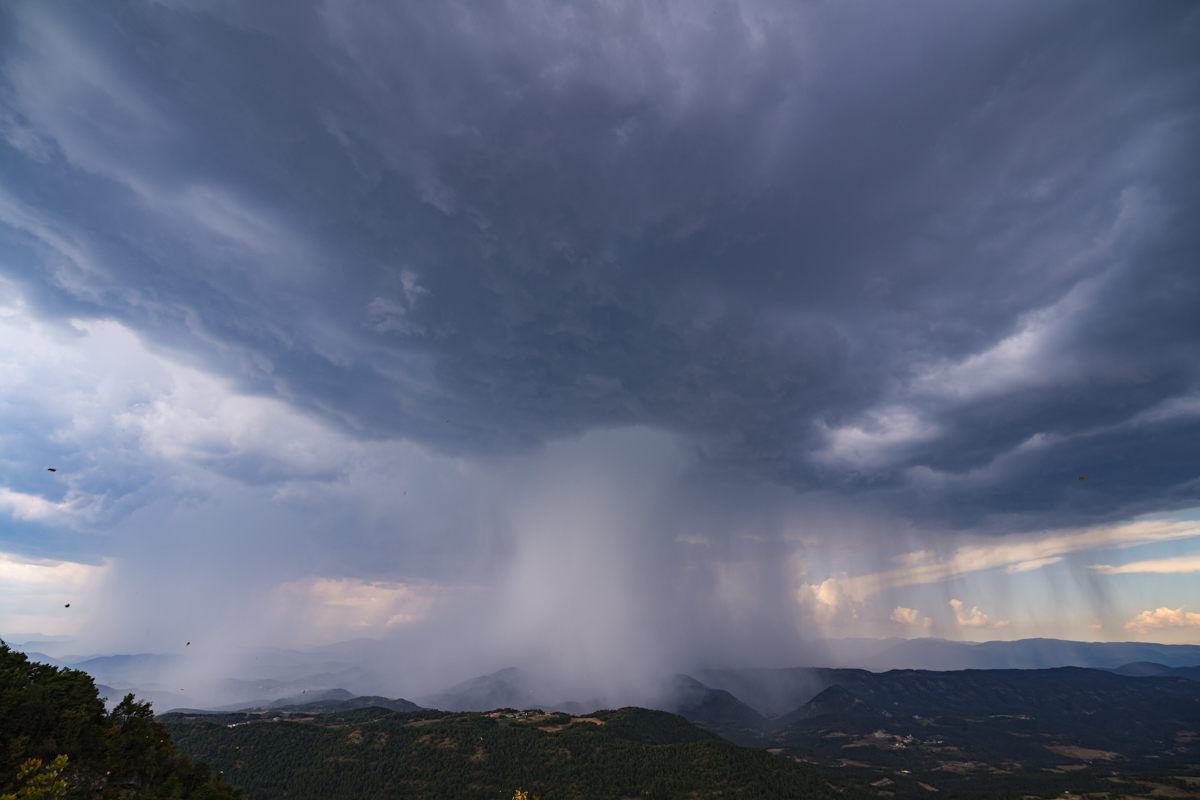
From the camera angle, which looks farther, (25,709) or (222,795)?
(222,795)

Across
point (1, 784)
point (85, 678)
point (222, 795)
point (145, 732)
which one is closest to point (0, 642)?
point (85, 678)

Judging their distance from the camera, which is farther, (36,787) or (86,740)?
(86,740)

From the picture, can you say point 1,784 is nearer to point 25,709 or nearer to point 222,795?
point 25,709

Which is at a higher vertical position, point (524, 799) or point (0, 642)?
point (0, 642)

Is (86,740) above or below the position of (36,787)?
below

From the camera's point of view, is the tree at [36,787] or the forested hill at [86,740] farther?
the forested hill at [86,740]

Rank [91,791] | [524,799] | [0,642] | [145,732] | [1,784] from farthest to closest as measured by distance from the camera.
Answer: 1. [145,732]
2. [0,642]
3. [91,791]
4. [1,784]
5. [524,799]

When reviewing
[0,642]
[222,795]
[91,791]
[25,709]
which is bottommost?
[222,795]

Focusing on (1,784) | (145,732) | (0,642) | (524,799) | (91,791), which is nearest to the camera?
(524,799)
